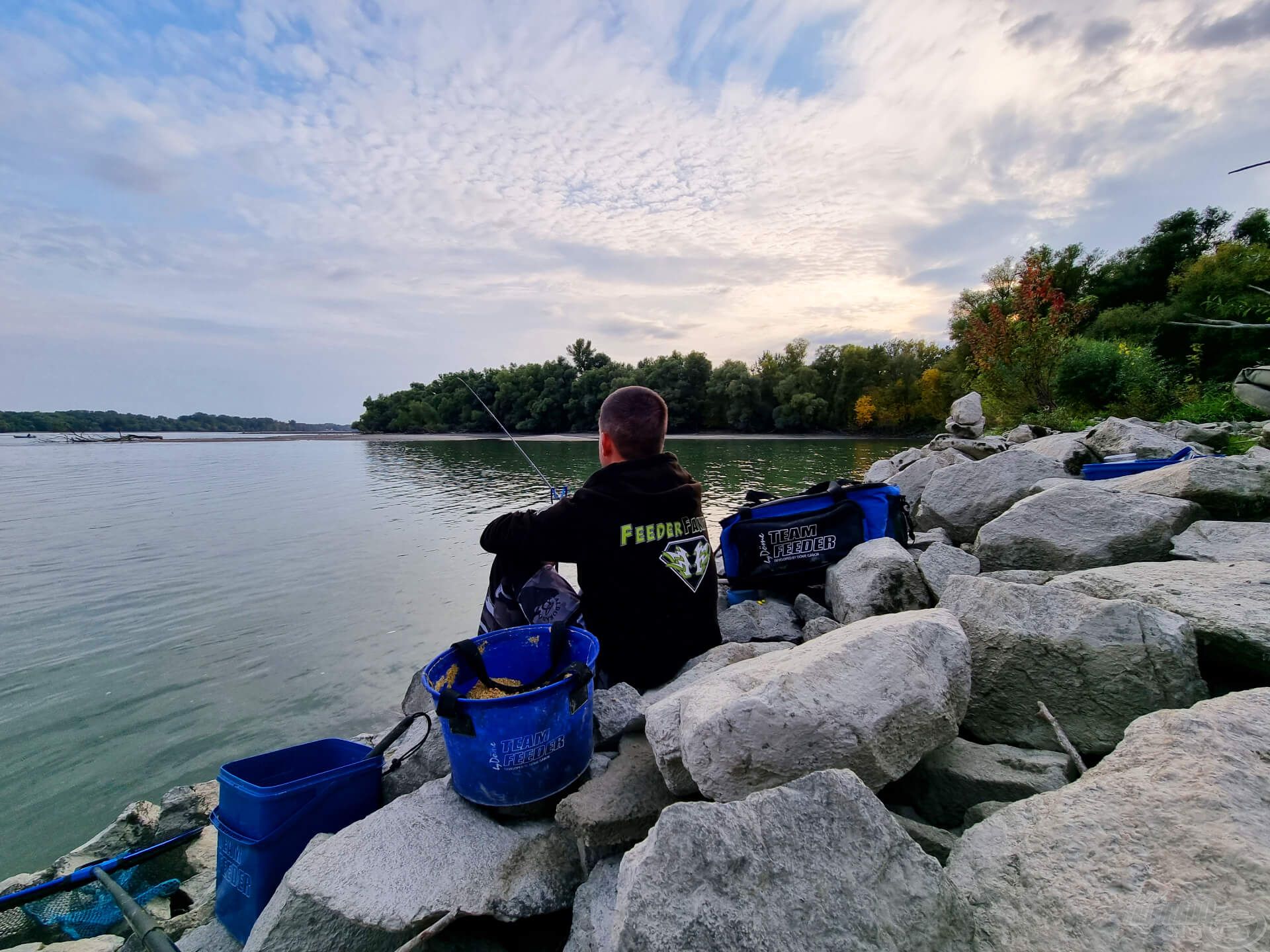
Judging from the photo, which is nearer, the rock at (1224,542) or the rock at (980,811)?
the rock at (980,811)

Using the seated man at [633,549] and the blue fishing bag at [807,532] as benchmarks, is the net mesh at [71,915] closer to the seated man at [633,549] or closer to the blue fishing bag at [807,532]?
the seated man at [633,549]

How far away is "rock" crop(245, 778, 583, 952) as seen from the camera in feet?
6.19

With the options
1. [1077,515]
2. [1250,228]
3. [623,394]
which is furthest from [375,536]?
[1250,228]

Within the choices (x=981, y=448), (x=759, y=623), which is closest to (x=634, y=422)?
(x=759, y=623)

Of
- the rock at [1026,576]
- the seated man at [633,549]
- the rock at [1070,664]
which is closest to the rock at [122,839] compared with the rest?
the seated man at [633,549]

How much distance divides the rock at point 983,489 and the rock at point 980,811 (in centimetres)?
441

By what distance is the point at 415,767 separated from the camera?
9.78 feet

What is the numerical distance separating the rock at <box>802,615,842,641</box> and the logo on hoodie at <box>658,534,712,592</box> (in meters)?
0.84

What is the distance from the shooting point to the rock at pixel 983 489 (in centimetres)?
569

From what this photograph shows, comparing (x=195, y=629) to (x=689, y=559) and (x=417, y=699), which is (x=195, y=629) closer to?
(x=417, y=699)

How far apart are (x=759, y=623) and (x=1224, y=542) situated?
2632 mm

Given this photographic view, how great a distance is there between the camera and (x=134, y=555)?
1146cm

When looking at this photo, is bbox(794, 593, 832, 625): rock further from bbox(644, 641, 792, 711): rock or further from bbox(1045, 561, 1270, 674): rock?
bbox(1045, 561, 1270, 674): rock

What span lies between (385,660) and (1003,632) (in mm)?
6042
